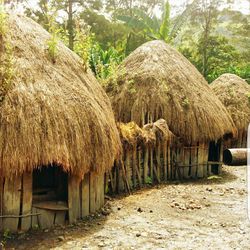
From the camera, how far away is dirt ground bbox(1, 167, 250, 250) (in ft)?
21.1

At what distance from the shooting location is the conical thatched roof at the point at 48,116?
6340 mm

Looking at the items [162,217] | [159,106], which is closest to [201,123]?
[159,106]

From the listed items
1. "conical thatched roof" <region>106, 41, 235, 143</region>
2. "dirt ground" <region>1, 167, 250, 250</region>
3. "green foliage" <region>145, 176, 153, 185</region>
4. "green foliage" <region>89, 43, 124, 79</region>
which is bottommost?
"dirt ground" <region>1, 167, 250, 250</region>

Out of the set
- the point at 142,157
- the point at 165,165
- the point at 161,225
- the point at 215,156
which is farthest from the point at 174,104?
the point at 161,225

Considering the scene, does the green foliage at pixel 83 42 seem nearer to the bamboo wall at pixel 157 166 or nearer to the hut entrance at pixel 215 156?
the bamboo wall at pixel 157 166

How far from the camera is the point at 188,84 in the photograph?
12.6m

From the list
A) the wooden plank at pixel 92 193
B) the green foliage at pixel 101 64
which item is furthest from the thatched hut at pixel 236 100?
the wooden plank at pixel 92 193

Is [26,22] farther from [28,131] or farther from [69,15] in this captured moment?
[69,15]

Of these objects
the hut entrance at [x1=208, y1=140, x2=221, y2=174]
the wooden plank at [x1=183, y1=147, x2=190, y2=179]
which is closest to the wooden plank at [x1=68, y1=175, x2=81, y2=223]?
the wooden plank at [x1=183, y1=147, x2=190, y2=179]

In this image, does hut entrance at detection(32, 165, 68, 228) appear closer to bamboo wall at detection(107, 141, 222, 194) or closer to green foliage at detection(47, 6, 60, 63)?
bamboo wall at detection(107, 141, 222, 194)

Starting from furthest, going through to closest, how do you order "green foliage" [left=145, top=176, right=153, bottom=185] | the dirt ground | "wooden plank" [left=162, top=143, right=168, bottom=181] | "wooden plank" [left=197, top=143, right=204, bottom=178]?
"wooden plank" [left=197, top=143, right=204, bottom=178]
"wooden plank" [left=162, top=143, right=168, bottom=181]
"green foliage" [left=145, top=176, right=153, bottom=185]
the dirt ground

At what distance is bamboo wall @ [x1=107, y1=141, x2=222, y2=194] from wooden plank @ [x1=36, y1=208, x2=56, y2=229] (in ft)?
8.51

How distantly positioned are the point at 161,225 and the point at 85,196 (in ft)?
5.20

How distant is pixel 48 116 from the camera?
22.1 feet
